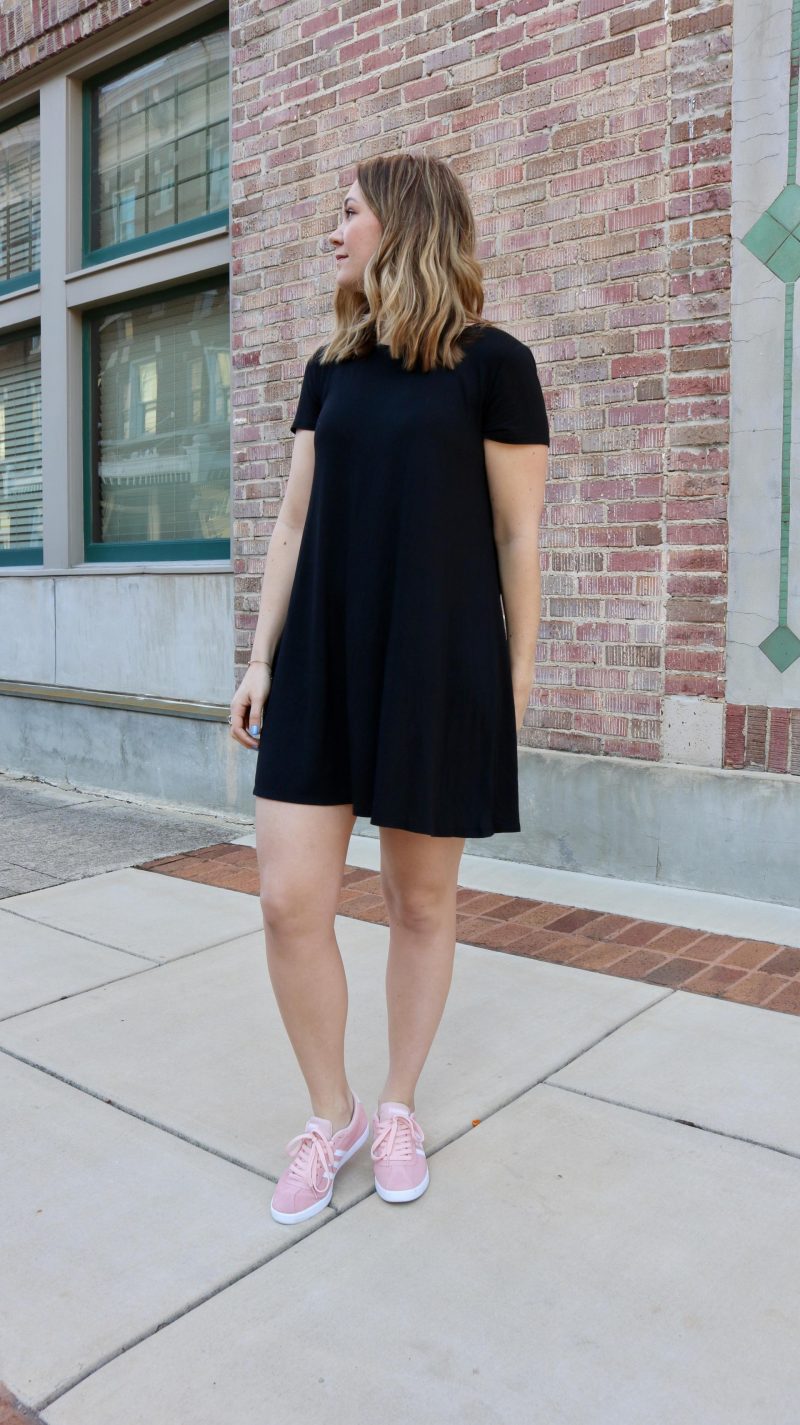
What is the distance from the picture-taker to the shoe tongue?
2252 mm

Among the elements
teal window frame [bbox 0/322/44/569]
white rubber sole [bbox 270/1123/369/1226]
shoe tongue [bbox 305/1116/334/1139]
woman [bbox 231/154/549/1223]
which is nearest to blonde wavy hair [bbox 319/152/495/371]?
woman [bbox 231/154/549/1223]

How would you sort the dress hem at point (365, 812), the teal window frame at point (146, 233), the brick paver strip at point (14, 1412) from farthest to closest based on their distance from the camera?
the teal window frame at point (146, 233), the dress hem at point (365, 812), the brick paver strip at point (14, 1412)

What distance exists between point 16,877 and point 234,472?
2.23 metres

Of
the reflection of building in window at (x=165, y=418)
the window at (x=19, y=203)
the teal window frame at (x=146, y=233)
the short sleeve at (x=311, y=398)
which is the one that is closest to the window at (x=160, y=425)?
the reflection of building in window at (x=165, y=418)

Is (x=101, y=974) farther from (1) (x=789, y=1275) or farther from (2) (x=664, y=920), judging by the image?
(1) (x=789, y=1275)

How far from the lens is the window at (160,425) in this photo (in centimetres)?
623

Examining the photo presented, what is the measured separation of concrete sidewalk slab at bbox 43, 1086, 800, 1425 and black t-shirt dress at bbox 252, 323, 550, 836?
735 mm

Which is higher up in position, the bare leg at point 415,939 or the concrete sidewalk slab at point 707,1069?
the bare leg at point 415,939

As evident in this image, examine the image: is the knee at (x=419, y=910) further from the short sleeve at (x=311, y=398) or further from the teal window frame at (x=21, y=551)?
the teal window frame at (x=21, y=551)

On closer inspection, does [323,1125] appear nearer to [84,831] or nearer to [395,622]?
[395,622]

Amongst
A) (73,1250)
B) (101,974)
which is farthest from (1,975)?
(73,1250)

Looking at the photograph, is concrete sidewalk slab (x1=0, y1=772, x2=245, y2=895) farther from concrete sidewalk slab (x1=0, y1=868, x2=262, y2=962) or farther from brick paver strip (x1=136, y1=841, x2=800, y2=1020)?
brick paver strip (x1=136, y1=841, x2=800, y2=1020)

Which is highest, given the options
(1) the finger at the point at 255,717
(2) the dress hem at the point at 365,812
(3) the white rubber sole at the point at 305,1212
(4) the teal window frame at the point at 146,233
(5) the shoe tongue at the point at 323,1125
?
(4) the teal window frame at the point at 146,233

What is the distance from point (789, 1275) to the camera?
197 cm
